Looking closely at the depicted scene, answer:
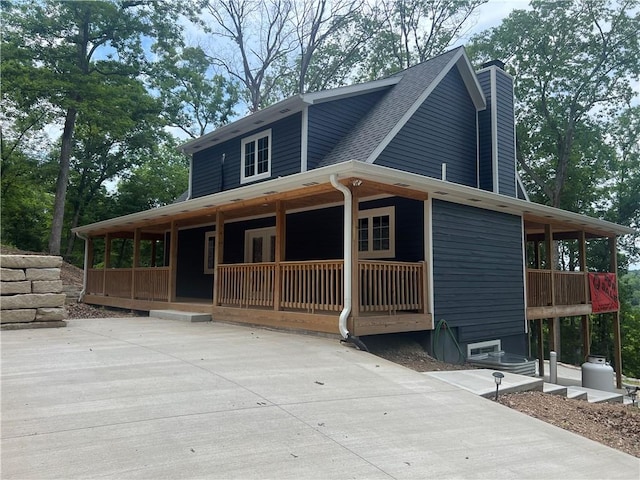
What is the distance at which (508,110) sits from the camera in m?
13.7

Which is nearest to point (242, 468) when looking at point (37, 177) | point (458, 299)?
point (458, 299)

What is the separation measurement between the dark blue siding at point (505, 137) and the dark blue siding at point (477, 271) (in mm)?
2216

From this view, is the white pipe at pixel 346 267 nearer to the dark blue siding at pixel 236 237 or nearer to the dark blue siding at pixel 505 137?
the dark blue siding at pixel 236 237

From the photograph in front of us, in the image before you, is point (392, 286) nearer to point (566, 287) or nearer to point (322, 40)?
point (566, 287)

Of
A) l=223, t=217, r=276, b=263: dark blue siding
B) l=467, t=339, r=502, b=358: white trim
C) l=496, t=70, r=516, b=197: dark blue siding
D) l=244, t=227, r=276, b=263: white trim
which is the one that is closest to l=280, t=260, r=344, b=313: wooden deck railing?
l=467, t=339, r=502, b=358: white trim

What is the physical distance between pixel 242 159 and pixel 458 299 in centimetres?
717

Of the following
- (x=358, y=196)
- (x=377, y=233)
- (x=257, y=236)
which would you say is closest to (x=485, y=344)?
(x=377, y=233)

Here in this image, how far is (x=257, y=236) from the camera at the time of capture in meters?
13.3

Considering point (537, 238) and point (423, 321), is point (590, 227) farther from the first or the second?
point (423, 321)

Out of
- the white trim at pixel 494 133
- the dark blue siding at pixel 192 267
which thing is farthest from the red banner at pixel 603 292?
the dark blue siding at pixel 192 267

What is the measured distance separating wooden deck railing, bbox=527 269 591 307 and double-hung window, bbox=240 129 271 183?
716 centimetres

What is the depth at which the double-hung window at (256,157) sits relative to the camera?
1220 centimetres

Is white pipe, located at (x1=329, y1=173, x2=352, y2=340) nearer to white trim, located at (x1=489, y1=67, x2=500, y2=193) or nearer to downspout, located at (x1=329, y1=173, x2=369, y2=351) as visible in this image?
downspout, located at (x1=329, y1=173, x2=369, y2=351)

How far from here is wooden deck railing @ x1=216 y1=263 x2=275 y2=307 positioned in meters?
9.16
